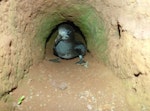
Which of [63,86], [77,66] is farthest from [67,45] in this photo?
[63,86]

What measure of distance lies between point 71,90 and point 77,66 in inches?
18.9

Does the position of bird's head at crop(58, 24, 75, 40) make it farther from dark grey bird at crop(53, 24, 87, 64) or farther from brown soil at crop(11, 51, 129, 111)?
brown soil at crop(11, 51, 129, 111)

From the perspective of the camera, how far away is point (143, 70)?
2420 millimetres

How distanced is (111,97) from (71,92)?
1.30 ft

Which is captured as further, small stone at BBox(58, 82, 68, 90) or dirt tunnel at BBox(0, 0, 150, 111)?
small stone at BBox(58, 82, 68, 90)

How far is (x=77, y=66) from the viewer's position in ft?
10.6

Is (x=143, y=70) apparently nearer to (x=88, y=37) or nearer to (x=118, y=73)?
(x=118, y=73)

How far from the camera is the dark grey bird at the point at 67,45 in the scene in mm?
3447

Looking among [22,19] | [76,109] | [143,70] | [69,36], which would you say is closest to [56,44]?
[69,36]

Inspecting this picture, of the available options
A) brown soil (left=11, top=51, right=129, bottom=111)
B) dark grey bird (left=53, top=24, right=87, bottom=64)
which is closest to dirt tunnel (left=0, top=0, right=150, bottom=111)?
brown soil (left=11, top=51, right=129, bottom=111)

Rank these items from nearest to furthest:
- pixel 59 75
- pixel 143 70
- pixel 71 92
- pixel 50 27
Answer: pixel 143 70, pixel 71 92, pixel 59 75, pixel 50 27

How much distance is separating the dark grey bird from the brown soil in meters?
0.36

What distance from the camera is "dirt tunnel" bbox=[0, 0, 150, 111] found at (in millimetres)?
2492

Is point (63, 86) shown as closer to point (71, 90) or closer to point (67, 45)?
point (71, 90)
